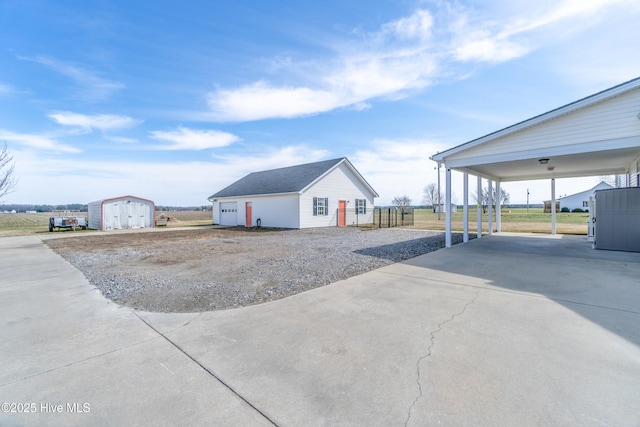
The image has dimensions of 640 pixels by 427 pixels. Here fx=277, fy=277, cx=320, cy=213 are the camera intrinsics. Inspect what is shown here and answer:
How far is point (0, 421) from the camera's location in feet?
6.66

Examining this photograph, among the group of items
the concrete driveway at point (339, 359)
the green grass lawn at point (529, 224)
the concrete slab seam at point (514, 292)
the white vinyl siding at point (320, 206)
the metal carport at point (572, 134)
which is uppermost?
the metal carport at point (572, 134)

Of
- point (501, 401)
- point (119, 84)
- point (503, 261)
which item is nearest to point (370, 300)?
point (501, 401)

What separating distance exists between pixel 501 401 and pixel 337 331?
70.7 inches

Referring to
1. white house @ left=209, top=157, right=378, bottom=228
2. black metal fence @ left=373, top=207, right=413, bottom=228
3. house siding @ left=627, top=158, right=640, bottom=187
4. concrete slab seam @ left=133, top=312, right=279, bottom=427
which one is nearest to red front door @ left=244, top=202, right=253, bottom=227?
white house @ left=209, top=157, right=378, bottom=228

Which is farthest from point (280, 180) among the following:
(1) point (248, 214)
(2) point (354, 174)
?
(2) point (354, 174)

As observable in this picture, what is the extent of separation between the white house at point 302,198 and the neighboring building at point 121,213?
5.69 meters

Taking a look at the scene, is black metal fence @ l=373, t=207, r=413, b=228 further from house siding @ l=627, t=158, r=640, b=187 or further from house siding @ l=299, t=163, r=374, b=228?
house siding @ l=627, t=158, r=640, b=187

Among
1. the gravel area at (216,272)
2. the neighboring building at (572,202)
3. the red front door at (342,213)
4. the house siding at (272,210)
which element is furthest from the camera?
the neighboring building at (572,202)

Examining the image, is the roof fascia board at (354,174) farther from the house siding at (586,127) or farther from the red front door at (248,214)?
the house siding at (586,127)

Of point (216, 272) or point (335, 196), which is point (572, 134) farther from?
point (335, 196)

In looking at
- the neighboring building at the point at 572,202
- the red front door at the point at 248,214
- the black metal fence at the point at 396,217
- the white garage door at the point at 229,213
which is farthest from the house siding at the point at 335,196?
the neighboring building at the point at 572,202

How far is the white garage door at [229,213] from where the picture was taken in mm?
25327

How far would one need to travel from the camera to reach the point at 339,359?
9.37ft

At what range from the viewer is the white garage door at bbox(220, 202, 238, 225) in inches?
997
